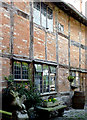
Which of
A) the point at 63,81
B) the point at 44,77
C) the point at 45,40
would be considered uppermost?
the point at 45,40

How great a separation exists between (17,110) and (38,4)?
523 centimetres

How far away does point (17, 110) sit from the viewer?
5062mm

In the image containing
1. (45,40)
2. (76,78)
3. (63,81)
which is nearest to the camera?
(45,40)

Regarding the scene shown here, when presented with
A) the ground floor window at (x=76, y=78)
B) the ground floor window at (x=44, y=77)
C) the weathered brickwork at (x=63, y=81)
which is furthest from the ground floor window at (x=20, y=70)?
the ground floor window at (x=76, y=78)

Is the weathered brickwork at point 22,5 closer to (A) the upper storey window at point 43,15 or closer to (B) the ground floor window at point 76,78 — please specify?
(A) the upper storey window at point 43,15

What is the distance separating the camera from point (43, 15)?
27.0 feet

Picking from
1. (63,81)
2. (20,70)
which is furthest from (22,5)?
(63,81)

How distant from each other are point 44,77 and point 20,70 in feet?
5.48

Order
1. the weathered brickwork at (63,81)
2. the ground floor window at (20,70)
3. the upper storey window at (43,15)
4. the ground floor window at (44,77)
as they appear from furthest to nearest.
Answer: the weathered brickwork at (63,81) → the upper storey window at (43,15) → the ground floor window at (44,77) → the ground floor window at (20,70)

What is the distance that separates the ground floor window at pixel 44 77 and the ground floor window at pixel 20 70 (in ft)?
1.84

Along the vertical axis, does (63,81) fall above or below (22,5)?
below

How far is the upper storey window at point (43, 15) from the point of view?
7.79 metres

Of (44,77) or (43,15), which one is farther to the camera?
(43,15)

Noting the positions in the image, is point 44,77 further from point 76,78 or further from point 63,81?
point 76,78
